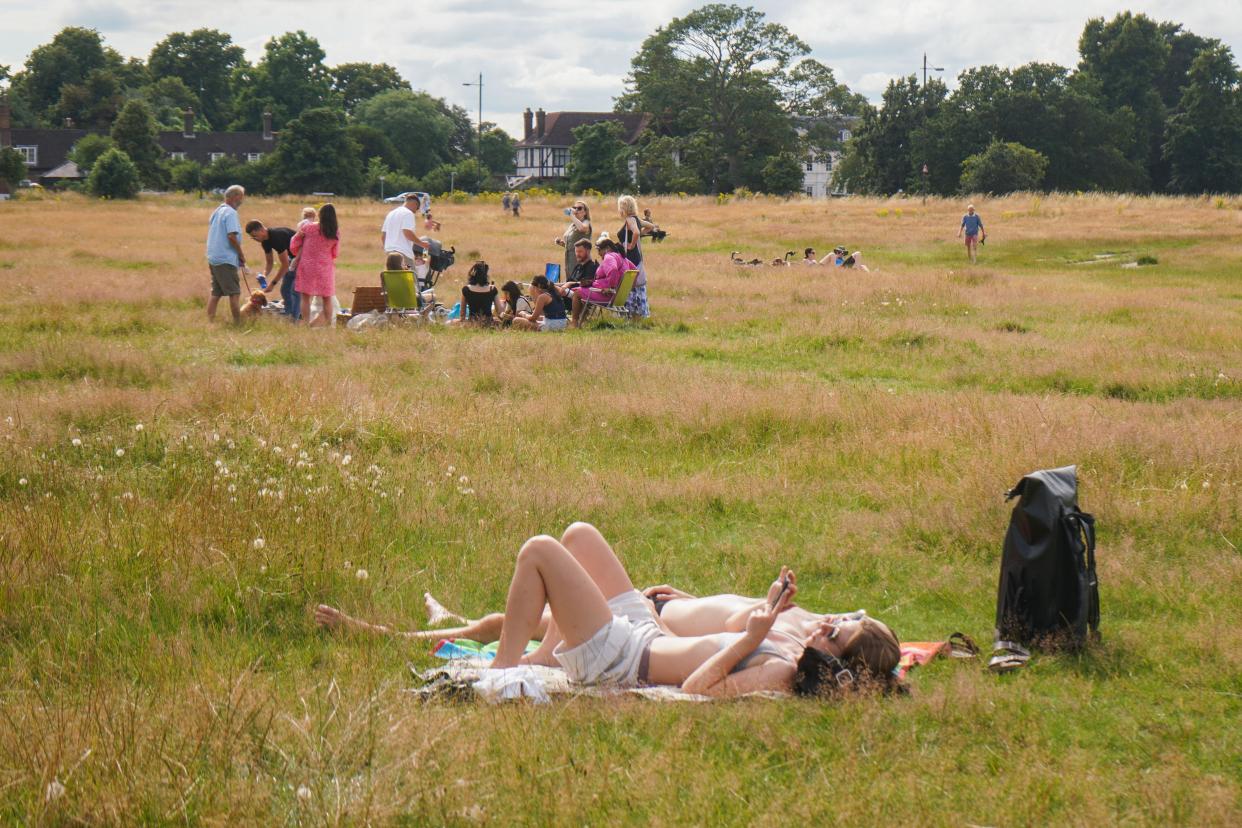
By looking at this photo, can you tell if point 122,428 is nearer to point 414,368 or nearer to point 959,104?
point 414,368

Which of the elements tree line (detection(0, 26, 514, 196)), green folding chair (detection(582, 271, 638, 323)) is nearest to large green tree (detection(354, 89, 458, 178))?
tree line (detection(0, 26, 514, 196))

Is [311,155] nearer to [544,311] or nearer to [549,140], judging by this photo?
[549,140]

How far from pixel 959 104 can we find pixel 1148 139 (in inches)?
669

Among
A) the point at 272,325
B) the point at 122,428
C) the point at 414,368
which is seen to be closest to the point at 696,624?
the point at 122,428

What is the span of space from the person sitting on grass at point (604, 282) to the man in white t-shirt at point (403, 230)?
2613 mm

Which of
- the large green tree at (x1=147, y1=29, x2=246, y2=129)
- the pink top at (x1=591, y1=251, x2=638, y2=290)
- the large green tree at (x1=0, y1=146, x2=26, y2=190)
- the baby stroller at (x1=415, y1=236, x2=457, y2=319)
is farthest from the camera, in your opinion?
the large green tree at (x1=147, y1=29, x2=246, y2=129)

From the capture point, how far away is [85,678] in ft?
15.5

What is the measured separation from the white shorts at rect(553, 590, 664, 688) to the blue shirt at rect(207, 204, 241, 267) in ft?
41.6

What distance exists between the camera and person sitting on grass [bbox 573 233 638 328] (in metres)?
17.3

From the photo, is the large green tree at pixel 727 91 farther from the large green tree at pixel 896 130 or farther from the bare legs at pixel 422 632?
the bare legs at pixel 422 632

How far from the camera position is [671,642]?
5.11 metres

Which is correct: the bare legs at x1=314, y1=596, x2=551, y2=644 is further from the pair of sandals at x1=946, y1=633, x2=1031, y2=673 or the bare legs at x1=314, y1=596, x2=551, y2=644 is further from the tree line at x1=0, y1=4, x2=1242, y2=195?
the tree line at x1=0, y1=4, x2=1242, y2=195

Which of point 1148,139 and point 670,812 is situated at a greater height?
point 1148,139

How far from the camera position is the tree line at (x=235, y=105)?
88.6m
